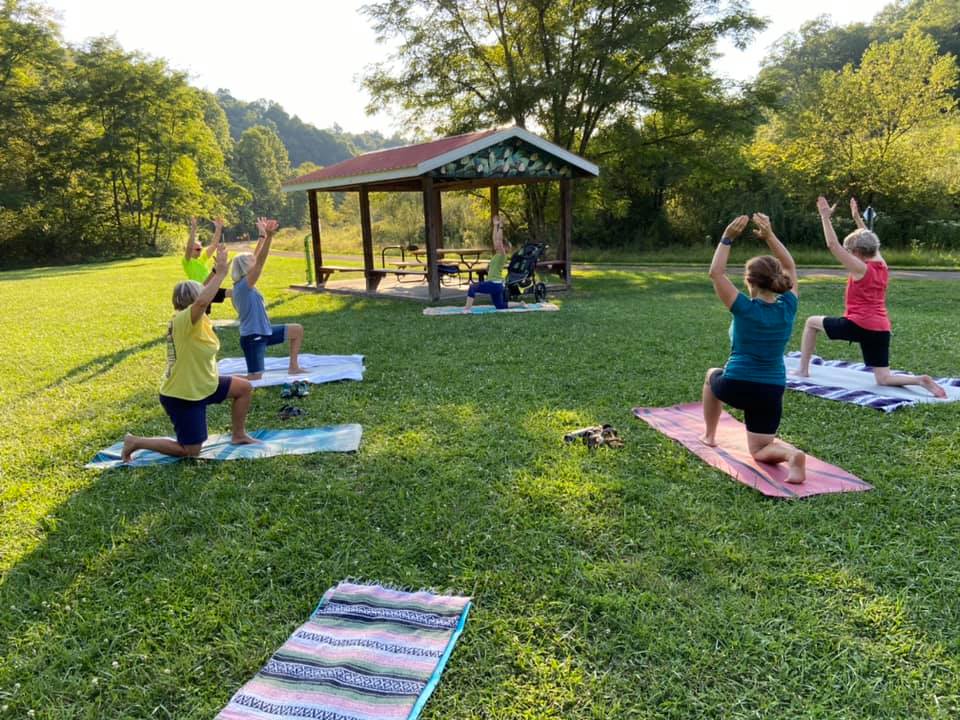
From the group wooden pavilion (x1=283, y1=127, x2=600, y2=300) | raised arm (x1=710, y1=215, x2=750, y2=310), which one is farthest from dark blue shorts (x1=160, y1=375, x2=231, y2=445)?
→ wooden pavilion (x1=283, y1=127, x2=600, y2=300)

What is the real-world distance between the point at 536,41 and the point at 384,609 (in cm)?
2109

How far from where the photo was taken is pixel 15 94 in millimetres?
32562

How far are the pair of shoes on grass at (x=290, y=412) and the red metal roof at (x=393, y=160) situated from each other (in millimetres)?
7647

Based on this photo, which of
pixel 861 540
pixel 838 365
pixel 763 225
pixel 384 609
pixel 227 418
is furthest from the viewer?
pixel 838 365

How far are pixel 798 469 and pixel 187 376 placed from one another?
3.94 meters

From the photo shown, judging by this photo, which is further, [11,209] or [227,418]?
[11,209]

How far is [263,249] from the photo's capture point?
5738 mm

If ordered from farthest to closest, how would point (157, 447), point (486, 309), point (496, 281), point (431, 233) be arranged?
point (431, 233)
point (486, 309)
point (496, 281)
point (157, 447)

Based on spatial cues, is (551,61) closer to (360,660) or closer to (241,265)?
(241,265)

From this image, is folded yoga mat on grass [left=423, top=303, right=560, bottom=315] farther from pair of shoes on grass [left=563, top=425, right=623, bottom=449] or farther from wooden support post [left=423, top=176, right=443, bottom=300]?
pair of shoes on grass [left=563, top=425, right=623, bottom=449]

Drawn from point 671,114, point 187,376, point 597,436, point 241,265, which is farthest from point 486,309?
point 671,114

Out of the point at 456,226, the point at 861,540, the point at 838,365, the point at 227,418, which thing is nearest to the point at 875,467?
the point at 861,540

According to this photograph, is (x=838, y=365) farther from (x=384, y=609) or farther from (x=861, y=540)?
(x=384, y=609)

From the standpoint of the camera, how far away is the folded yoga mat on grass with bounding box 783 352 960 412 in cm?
539
